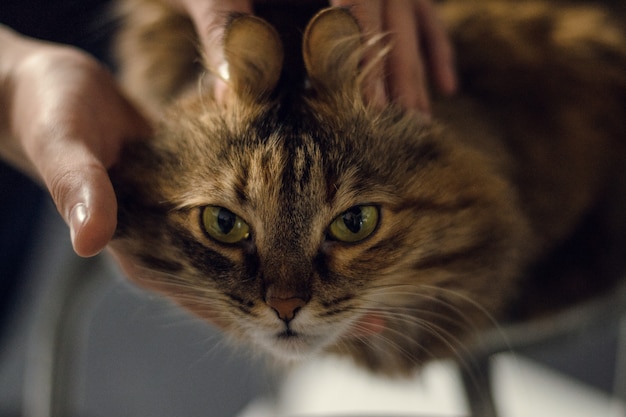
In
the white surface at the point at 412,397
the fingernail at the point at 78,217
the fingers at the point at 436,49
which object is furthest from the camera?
the white surface at the point at 412,397

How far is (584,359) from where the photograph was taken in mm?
1601

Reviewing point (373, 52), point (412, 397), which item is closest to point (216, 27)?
point (373, 52)

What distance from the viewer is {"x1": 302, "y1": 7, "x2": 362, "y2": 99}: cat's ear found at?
61 cm

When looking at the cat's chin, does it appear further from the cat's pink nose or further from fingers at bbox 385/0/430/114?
fingers at bbox 385/0/430/114

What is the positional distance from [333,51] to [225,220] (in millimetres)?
207

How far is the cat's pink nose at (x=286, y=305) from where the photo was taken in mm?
608

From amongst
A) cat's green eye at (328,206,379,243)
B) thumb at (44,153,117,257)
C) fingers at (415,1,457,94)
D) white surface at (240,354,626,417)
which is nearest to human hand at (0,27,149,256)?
thumb at (44,153,117,257)

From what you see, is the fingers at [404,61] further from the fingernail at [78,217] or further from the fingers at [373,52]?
→ the fingernail at [78,217]

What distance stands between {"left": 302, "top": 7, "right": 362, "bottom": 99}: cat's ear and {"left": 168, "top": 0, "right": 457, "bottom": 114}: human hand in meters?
0.02

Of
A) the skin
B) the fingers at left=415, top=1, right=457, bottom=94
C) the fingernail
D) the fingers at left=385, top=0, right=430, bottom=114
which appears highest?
the fingers at left=415, top=1, right=457, bottom=94

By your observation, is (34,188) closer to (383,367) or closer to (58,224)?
(58,224)

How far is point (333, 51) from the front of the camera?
25.2 inches

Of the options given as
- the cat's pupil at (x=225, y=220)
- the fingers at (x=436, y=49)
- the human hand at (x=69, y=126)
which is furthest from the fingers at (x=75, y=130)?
the fingers at (x=436, y=49)

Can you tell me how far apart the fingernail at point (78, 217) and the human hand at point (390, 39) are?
21 cm
